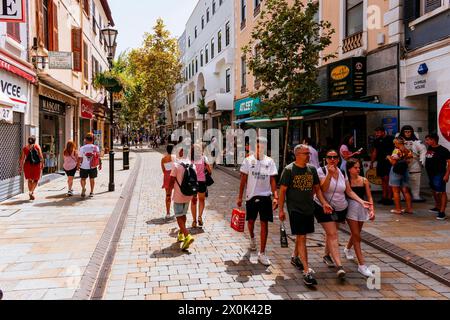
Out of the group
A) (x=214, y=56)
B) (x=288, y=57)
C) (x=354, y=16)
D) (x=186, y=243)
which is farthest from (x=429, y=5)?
(x=214, y=56)

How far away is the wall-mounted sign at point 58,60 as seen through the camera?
12.2 meters

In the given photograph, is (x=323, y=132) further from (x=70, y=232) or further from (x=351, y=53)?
(x=70, y=232)

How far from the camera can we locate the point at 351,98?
13250 millimetres

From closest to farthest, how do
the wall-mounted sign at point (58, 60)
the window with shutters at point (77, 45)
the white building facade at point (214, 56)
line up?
the wall-mounted sign at point (58, 60) → the window with shutters at point (77, 45) → the white building facade at point (214, 56)

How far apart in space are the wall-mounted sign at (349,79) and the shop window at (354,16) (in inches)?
49.1

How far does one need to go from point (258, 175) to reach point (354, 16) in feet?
34.1

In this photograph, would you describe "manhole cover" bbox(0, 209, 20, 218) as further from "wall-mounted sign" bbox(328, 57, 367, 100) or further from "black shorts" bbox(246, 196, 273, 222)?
"wall-mounted sign" bbox(328, 57, 367, 100)

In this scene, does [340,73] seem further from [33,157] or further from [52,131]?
[52,131]

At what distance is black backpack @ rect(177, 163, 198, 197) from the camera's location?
6.17 metres

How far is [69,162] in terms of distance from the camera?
37.1 feet

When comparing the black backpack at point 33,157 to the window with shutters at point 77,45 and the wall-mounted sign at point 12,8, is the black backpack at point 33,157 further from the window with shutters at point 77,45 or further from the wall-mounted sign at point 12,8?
the window with shutters at point 77,45

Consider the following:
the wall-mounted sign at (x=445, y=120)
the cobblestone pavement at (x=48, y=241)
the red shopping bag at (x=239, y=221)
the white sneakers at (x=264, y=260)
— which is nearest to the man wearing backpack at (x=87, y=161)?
the cobblestone pavement at (x=48, y=241)

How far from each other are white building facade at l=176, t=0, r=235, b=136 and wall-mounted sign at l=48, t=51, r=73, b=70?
619 inches
